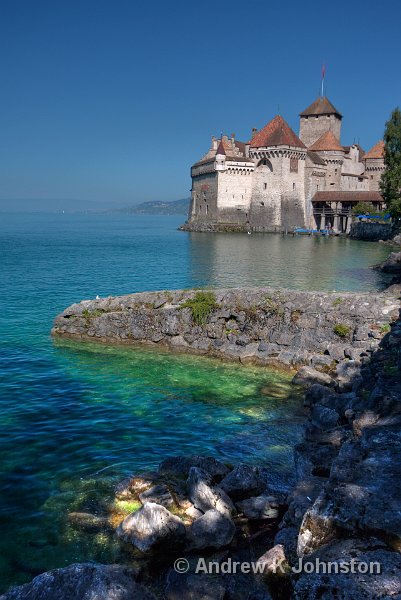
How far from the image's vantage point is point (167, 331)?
2047cm

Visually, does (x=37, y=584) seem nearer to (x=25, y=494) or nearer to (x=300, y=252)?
(x=25, y=494)

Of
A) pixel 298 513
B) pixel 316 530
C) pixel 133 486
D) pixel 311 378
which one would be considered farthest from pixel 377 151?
pixel 316 530

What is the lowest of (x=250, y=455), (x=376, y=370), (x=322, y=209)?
(x=250, y=455)

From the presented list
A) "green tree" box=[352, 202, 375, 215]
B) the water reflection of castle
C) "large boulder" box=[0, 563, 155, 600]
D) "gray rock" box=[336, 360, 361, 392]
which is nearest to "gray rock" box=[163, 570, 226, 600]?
"large boulder" box=[0, 563, 155, 600]

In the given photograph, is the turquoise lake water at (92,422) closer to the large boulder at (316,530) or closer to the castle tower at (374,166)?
the large boulder at (316,530)

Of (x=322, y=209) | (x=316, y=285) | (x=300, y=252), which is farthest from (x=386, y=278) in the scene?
(x=322, y=209)

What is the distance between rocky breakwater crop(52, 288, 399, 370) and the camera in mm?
18484

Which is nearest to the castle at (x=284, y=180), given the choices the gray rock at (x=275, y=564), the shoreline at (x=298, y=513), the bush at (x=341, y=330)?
the bush at (x=341, y=330)

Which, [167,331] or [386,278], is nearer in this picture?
[167,331]

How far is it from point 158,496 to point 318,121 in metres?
97.5

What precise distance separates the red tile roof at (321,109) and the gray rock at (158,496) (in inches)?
3825

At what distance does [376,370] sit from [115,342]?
11131 mm

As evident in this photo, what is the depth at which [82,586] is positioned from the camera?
6062 mm

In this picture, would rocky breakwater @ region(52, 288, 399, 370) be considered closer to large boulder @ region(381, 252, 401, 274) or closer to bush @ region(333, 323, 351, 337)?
bush @ region(333, 323, 351, 337)
